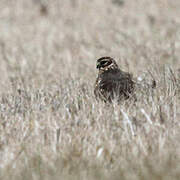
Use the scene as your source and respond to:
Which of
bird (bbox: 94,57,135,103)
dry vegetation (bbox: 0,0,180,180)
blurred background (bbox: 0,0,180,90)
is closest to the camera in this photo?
dry vegetation (bbox: 0,0,180,180)

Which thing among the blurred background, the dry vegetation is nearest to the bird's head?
the dry vegetation

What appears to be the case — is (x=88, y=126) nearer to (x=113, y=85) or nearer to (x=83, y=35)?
(x=113, y=85)

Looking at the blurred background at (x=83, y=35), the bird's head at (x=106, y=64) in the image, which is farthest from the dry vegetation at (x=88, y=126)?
the bird's head at (x=106, y=64)

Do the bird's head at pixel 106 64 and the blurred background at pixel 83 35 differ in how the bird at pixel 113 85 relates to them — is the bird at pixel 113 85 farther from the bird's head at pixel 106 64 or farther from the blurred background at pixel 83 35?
the blurred background at pixel 83 35

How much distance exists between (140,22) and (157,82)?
298 inches

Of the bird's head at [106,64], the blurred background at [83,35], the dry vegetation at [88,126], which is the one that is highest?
the blurred background at [83,35]

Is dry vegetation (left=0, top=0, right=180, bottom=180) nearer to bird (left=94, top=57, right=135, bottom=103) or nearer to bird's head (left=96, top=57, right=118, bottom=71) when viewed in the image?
bird (left=94, top=57, right=135, bottom=103)

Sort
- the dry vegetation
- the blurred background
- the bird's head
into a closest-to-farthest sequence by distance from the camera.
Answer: the dry vegetation
the bird's head
the blurred background

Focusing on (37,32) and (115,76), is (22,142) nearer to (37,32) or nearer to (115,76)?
(115,76)

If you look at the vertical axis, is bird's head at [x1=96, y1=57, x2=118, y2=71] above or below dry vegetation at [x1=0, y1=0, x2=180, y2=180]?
above

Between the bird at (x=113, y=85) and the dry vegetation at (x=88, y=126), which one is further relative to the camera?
the bird at (x=113, y=85)

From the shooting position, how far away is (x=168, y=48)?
885 cm

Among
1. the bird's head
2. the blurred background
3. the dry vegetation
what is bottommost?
the dry vegetation

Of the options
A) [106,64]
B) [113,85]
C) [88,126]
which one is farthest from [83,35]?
[88,126]
